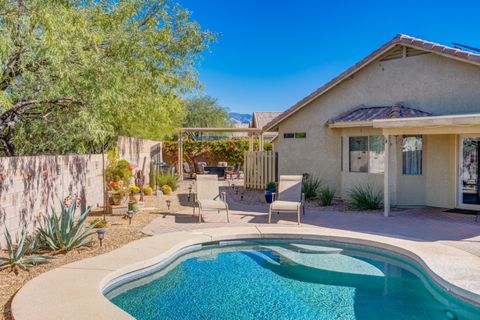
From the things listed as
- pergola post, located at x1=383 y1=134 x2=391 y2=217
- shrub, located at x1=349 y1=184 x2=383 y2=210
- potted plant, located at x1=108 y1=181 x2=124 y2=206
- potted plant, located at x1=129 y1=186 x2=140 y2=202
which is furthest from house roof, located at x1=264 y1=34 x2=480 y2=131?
potted plant, located at x1=108 y1=181 x2=124 y2=206

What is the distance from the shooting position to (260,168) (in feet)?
65.3

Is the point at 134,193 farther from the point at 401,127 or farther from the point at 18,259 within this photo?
the point at 401,127

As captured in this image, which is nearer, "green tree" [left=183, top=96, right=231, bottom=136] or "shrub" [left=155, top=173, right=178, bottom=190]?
"shrub" [left=155, top=173, right=178, bottom=190]

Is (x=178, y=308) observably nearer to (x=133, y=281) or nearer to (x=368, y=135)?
(x=133, y=281)

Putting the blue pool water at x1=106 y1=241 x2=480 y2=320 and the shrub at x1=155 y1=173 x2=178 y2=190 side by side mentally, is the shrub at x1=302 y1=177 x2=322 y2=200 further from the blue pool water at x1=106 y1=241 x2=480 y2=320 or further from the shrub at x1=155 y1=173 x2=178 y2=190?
the shrub at x1=155 y1=173 x2=178 y2=190

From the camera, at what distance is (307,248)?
968cm

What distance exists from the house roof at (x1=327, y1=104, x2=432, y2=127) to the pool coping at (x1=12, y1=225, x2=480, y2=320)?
5366 millimetres

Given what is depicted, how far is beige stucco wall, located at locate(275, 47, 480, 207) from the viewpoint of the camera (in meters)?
13.5

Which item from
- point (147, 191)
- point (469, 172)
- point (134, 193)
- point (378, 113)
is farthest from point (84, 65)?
point (469, 172)

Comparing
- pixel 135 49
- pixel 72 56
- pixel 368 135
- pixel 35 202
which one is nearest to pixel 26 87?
pixel 72 56

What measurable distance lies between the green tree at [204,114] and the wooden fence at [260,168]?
28.7 meters

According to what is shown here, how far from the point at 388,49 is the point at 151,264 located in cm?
1227

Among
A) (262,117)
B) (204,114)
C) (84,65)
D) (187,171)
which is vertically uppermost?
(204,114)

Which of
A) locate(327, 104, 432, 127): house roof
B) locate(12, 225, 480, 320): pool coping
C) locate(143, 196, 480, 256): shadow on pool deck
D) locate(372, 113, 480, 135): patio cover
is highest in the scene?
locate(327, 104, 432, 127): house roof
